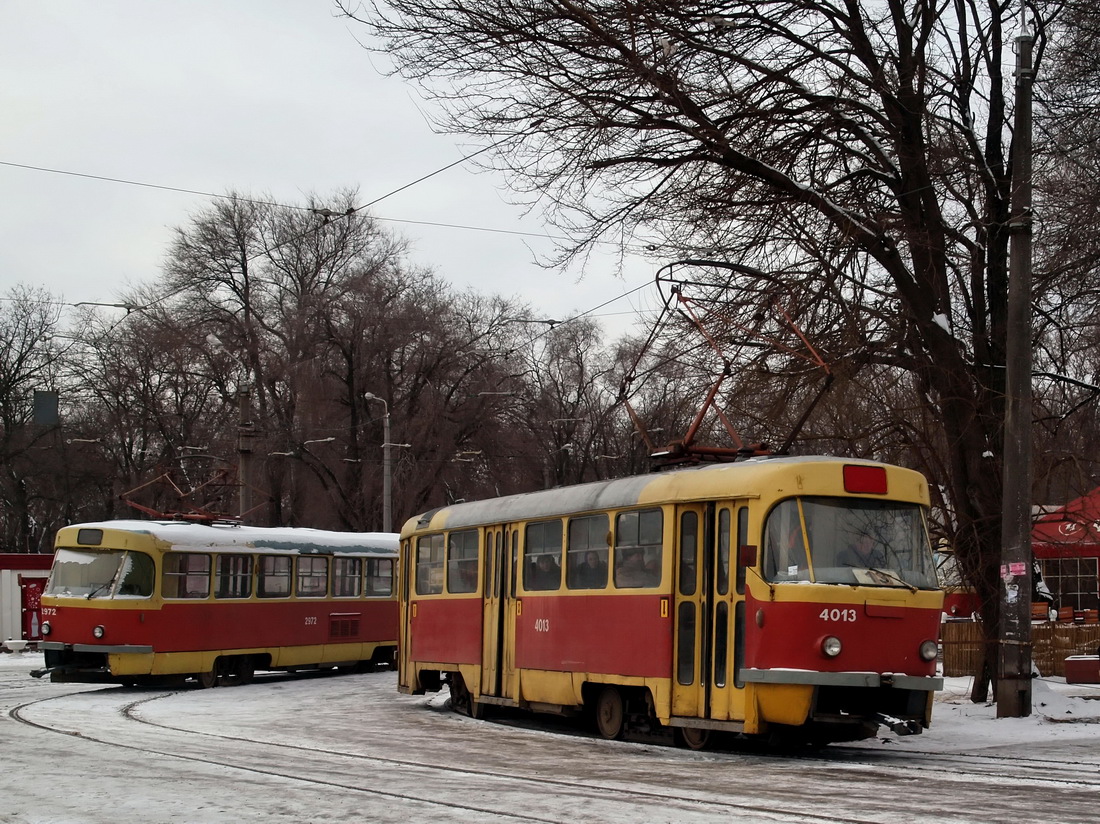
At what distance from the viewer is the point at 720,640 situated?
1290cm

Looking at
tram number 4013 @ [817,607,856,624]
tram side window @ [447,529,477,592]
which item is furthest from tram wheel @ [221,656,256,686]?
tram number 4013 @ [817,607,856,624]

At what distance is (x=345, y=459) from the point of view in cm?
4431

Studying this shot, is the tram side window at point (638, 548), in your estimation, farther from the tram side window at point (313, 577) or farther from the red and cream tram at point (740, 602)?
the tram side window at point (313, 577)

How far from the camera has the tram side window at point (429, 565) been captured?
1934cm

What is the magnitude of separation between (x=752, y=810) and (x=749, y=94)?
947 centimetres

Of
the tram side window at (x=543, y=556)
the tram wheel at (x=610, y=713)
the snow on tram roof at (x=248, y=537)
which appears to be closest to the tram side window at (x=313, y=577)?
the snow on tram roof at (x=248, y=537)

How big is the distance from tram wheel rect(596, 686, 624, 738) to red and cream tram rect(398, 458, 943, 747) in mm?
23

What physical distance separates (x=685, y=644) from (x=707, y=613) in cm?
46

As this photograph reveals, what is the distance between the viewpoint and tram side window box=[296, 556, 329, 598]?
25594 mm

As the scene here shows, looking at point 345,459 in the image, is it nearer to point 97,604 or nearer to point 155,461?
point 155,461

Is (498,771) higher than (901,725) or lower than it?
lower

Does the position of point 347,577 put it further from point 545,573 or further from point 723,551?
point 723,551

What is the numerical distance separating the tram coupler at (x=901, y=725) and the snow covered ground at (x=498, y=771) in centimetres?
25

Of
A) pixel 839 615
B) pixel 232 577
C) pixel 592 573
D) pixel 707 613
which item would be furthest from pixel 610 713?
pixel 232 577
